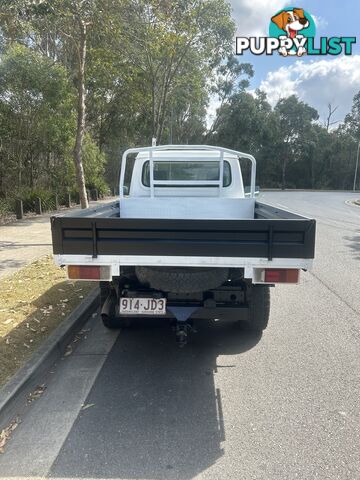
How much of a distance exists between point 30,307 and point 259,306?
2.86m

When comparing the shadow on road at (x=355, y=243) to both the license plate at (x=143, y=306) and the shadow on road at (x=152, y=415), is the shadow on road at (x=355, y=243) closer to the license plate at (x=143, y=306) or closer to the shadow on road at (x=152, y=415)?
the shadow on road at (x=152, y=415)

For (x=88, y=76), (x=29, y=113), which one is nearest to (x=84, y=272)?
(x=29, y=113)

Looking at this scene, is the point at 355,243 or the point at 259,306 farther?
the point at 355,243

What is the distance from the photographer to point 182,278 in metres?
3.54

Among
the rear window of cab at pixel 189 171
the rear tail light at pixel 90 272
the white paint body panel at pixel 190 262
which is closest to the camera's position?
the white paint body panel at pixel 190 262

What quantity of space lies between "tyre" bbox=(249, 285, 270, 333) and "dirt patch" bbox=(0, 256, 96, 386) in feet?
7.29

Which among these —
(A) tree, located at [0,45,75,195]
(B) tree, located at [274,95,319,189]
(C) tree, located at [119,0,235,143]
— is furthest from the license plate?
(B) tree, located at [274,95,319,189]

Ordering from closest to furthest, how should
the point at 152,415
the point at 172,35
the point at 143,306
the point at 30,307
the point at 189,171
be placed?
the point at 152,415, the point at 143,306, the point at 30,307, the point at 189,171, the point at 172,35

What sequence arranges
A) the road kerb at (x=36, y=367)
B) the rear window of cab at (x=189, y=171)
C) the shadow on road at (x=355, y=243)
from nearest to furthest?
the road kerb at (x=36, y=367)
the rear window of cab at (x=189, y=171)
the shadow on road at (x=355, y=243)

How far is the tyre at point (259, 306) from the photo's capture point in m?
4.04

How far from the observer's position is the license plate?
362 centimetres

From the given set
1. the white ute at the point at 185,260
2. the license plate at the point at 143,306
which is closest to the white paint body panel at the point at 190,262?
the white ute at the point at 185,260

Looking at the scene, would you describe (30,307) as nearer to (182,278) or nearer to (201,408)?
(182,278)

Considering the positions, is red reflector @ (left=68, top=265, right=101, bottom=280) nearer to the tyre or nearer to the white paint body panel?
the white paint body panel
